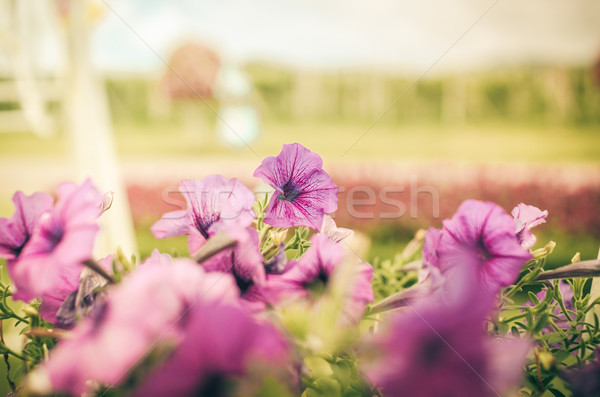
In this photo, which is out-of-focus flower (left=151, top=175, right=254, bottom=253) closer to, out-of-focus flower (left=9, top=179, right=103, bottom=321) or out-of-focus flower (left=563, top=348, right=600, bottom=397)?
out-of-focus flower (left=9, top=179, right=103, bottom=321)

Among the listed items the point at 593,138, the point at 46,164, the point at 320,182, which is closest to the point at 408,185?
the point at 320,182

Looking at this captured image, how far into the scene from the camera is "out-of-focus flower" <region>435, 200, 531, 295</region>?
1.37ft

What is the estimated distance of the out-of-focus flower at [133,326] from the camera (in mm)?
290

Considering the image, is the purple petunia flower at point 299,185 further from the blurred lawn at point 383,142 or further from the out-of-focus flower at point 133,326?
the blurred lawn at point 383,142

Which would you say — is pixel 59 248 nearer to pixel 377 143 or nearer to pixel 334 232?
pixel 334 232

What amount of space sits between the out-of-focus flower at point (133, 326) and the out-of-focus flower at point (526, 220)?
32cm

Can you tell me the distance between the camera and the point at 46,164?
12516 millimetres

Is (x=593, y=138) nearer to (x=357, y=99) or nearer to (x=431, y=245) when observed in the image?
(x=357, y=99)

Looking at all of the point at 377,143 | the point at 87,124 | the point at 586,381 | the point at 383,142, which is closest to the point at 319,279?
the point at 586,381

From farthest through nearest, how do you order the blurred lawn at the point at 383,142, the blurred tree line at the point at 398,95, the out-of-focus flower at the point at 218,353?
the blurred tree line at the point at 398,95 < the blurred lawn at the point at 383,142 < the out-of-focus flower at the point at 218,353

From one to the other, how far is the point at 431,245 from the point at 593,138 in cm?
1953

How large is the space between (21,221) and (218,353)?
274 mm

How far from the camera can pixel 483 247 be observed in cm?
45

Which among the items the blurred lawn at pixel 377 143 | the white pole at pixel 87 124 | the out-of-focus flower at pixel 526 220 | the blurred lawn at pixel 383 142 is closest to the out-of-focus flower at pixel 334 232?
the out-of-focus flower at pixel 526 220
